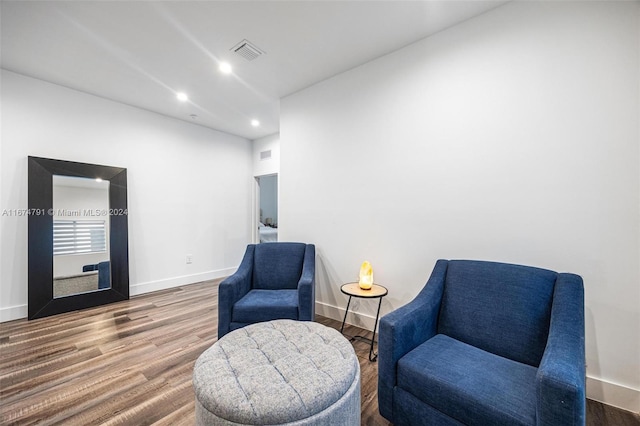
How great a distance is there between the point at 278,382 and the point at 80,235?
358 centimetres

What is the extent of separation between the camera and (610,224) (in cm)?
161

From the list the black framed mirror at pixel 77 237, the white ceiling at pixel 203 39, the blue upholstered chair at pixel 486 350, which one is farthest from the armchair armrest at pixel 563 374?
the black framed mirror at pixel 77 237

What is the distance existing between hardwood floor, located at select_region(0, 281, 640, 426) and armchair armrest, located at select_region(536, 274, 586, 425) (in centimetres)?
79

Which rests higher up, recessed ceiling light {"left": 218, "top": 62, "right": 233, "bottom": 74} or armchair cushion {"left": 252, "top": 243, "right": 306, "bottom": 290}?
recessed ceiling light {"left": 218, "top": 62, "right": 233, "bottom": 74}

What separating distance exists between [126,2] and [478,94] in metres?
2.73

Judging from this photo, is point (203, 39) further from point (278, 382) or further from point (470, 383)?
point (470, 383)

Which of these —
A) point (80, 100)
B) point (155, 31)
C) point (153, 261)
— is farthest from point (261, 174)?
point (155, 31)

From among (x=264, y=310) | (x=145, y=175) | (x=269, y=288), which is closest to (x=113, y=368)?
(x=264, y=310)

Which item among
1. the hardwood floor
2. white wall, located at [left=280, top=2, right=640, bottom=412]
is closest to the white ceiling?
white wall, located at [left=280, top=2, right=640, bottom=412]

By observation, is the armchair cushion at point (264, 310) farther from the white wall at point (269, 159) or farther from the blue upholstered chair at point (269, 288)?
the white wall at point (269, 159)

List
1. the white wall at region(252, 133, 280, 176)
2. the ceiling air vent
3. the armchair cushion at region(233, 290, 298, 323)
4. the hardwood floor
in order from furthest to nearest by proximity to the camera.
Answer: the white wall at region(252, 133, 280, 176), the ceiling air vent, the armchair cushion at region(233, 290, 298, 323), the hardwood floor

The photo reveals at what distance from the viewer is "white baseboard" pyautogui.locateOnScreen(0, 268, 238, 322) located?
2.86 metres

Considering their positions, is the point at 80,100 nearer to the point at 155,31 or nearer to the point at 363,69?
the point at 155,31

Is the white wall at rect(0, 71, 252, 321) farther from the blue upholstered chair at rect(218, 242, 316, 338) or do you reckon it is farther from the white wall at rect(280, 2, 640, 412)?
the white wall at rect(280, 2, 640, 412)
